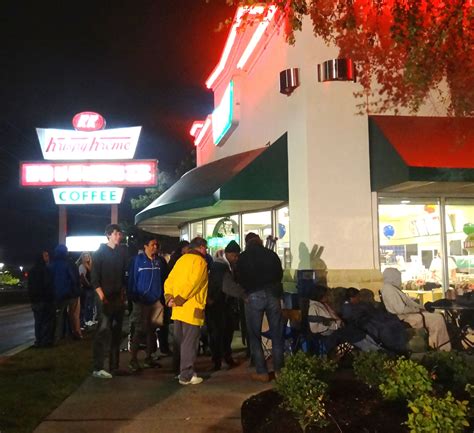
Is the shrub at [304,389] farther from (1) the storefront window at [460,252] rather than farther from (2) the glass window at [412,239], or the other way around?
(1) the storefront window at [460,252]

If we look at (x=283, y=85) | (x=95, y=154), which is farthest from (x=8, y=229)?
(x=283, y=85)

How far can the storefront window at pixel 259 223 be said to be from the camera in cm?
1183

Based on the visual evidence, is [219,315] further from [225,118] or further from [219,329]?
[225,118]

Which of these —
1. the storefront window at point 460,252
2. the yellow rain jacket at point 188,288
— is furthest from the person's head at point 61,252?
the storefront window at point 460,252

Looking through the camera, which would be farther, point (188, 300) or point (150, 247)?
point (150, 247)

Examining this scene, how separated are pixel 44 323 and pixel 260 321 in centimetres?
498

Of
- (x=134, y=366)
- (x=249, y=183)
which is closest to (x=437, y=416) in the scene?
(x=134, y=366)

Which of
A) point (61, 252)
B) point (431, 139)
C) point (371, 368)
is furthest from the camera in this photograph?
point (61, 252)

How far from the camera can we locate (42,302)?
409 inches

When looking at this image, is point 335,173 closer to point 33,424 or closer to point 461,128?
point 461,128

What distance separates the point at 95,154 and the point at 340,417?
21740 millimetres

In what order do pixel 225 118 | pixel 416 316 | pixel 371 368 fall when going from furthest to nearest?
pixel 225 118
pixel 416 316
pixel 371 368

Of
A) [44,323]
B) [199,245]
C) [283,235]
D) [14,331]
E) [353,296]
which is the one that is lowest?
[14,331]

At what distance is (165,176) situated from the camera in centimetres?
3462
